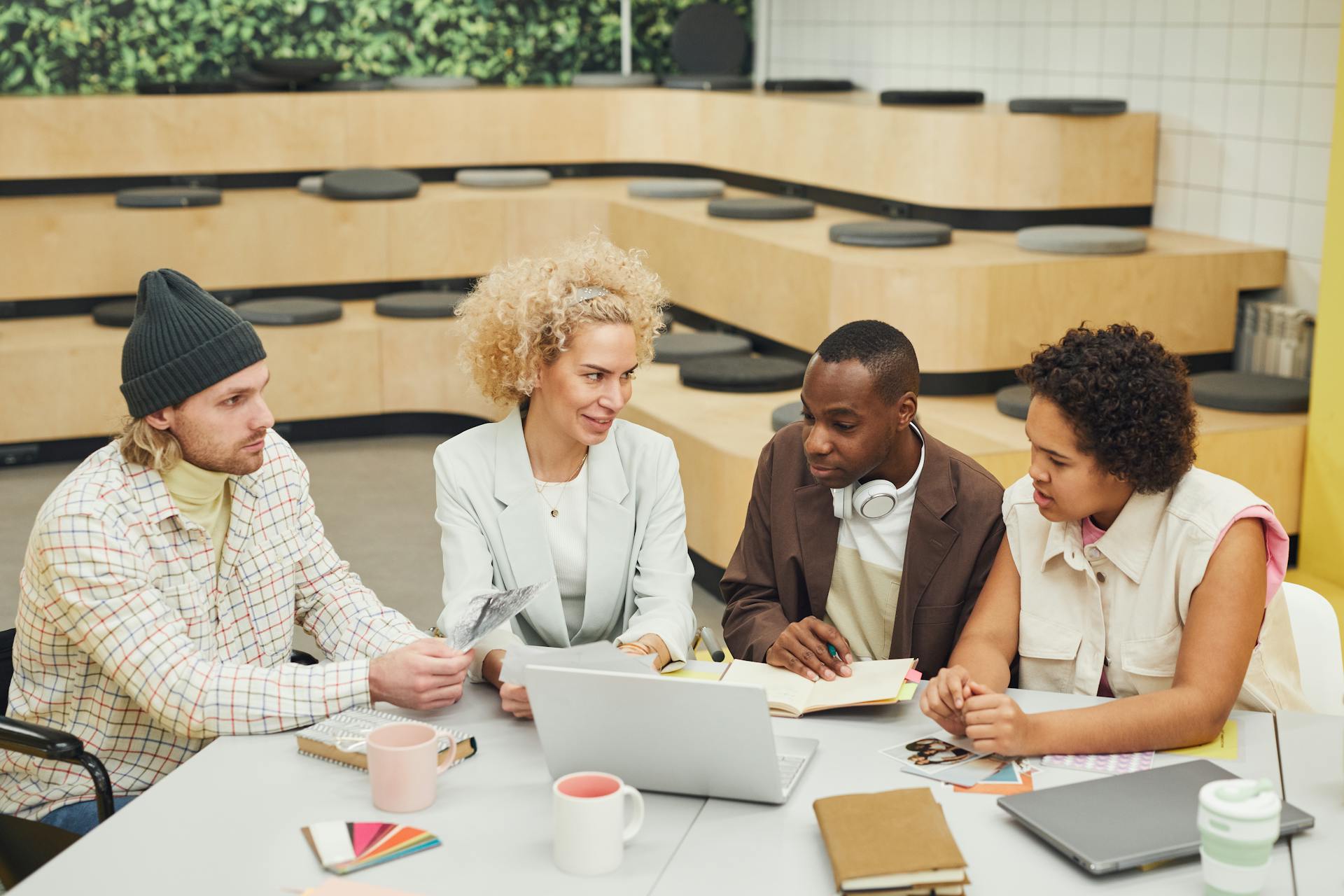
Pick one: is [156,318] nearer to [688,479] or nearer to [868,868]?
[868,868]

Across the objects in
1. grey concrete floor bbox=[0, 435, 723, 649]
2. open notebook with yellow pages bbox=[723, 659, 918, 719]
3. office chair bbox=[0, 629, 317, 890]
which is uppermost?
open notebook with yellow pages bbox=[723, 659, 918, 719]

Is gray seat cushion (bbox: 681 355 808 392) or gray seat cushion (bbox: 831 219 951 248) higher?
gray seat cushion (bbox: 831 219 951 248)

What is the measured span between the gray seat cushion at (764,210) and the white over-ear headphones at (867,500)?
11.8ft

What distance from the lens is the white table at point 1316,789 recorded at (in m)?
1.62

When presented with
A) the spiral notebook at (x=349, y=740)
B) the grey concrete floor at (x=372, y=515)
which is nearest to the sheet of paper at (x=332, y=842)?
the spiral notebook at (x=349, y=740)

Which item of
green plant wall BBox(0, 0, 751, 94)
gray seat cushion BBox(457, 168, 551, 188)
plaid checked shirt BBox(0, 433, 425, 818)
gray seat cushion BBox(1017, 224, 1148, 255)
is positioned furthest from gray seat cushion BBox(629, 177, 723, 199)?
plaid checked shirt BBox(0, 433, 425, 818)

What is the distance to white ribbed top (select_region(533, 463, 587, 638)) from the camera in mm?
2615

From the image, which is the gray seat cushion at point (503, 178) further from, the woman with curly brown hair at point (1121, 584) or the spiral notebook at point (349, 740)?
the spiral notebook at point (349, 740)

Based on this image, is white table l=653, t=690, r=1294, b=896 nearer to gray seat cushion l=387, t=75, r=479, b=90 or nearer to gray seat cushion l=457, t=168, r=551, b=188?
gray seat cushion l=457, t=168, r=551, b=188

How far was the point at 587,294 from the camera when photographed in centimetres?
257

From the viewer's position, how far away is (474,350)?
2.70m

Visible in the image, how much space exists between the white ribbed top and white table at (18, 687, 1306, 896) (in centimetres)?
62

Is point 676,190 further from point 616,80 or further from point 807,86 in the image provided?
point 616,80

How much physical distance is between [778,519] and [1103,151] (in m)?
3.31
